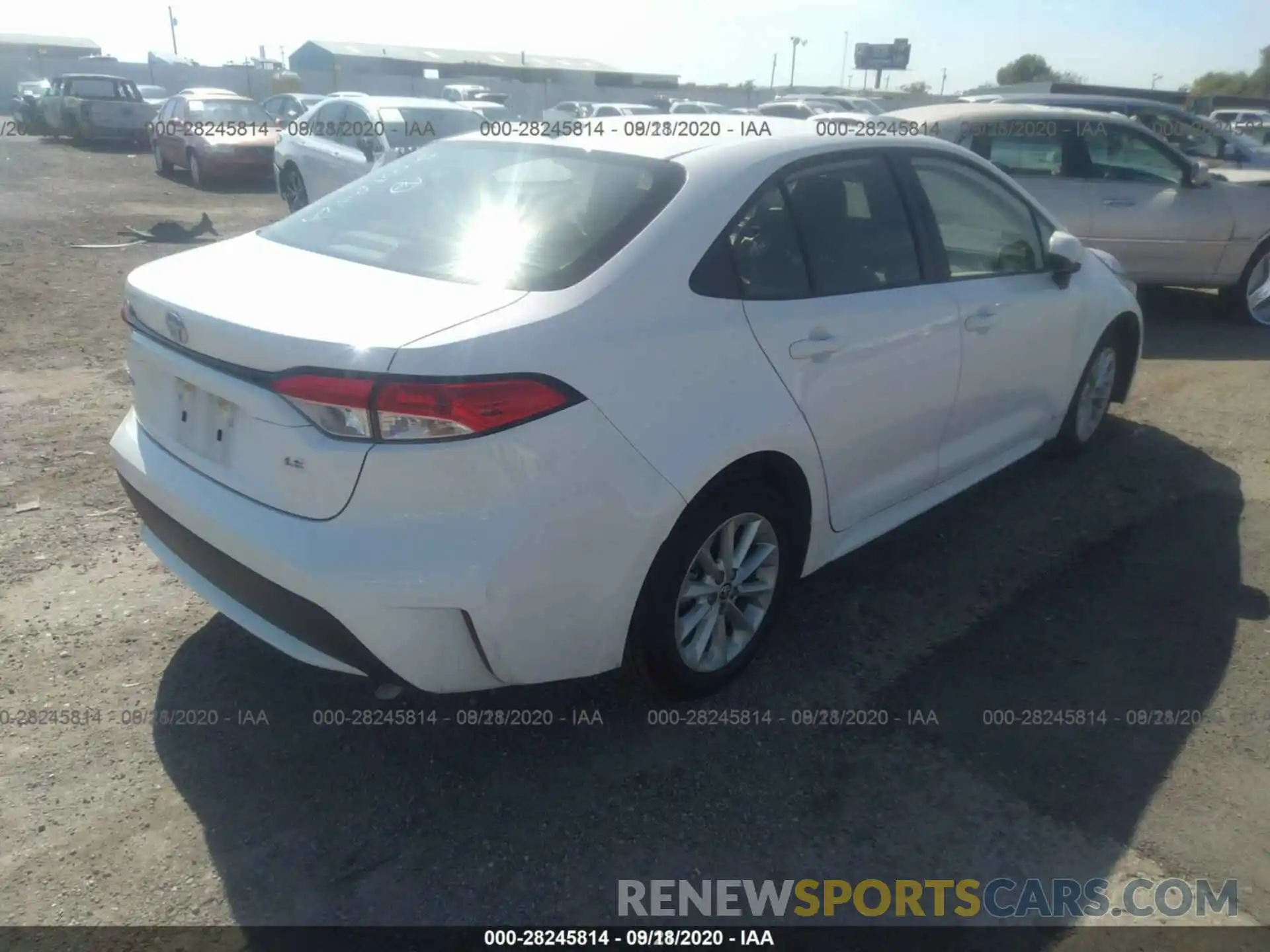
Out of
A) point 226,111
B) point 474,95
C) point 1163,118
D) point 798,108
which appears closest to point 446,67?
point 474,95

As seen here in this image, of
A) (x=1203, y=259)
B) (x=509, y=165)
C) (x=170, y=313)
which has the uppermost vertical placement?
(x=509, y=165)

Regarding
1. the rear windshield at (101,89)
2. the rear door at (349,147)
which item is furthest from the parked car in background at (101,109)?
the rear door at (349,147)

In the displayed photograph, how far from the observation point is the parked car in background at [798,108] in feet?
87.6

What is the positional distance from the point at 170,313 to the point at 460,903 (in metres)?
1.76

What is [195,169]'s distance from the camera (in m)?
16.9

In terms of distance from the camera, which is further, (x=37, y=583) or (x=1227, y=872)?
(x=37, y=583)

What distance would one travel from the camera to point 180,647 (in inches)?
134

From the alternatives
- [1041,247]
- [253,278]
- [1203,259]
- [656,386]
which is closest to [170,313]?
[253,278]

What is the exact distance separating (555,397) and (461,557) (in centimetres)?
45

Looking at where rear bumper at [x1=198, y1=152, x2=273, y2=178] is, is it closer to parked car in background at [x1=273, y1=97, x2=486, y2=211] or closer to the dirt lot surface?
parked car in background at [x1=273, y1=97, x2=486, y2=211]

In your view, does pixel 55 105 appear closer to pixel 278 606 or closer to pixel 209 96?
pixel 209 96

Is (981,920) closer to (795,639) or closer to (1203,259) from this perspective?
(795,639)

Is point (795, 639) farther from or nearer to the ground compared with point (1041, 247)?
nearer to the ground

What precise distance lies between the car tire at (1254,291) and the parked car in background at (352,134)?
304 inches
